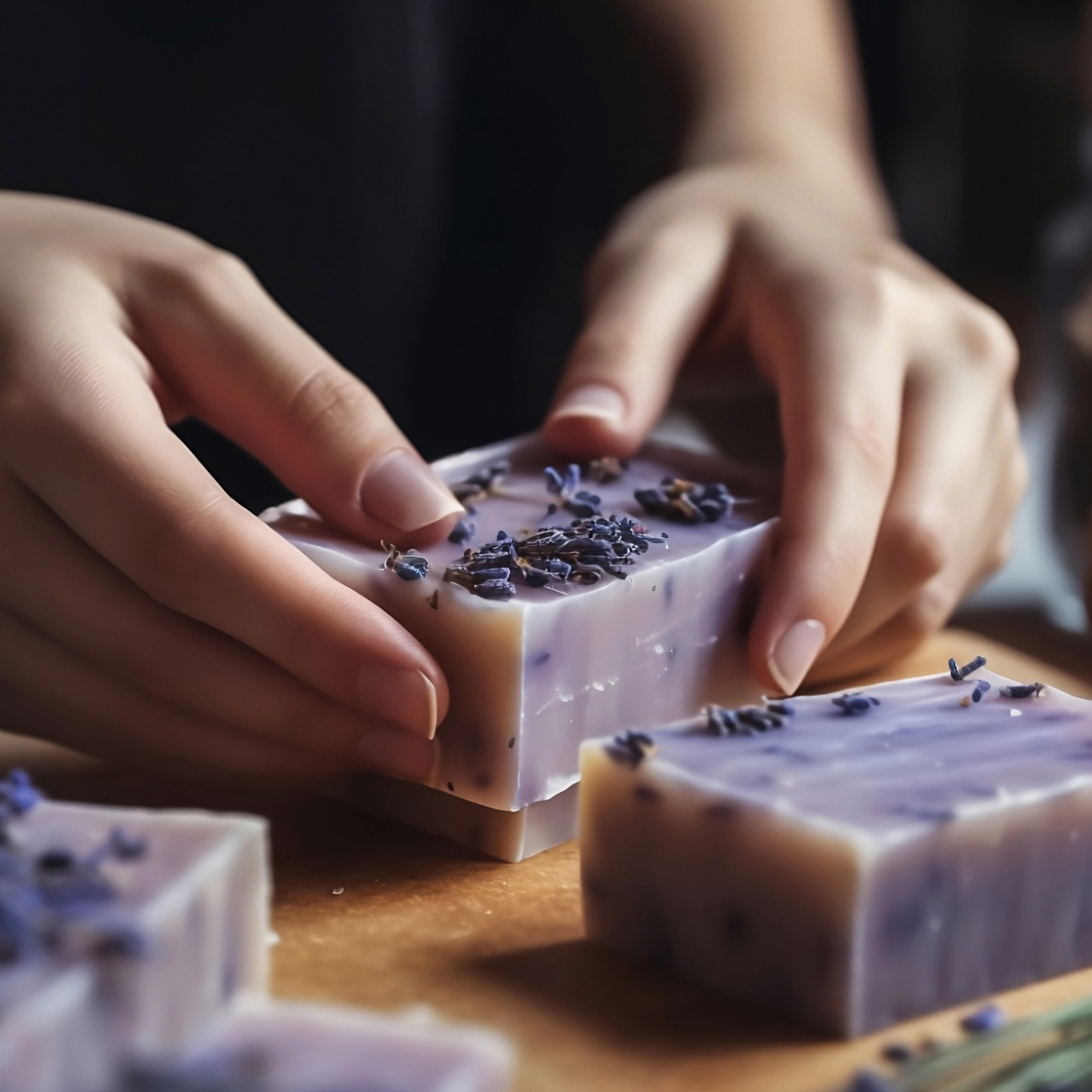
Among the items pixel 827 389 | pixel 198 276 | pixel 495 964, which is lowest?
pixel 495 964

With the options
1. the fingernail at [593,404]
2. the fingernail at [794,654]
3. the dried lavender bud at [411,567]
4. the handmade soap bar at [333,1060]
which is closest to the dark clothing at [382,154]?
the fingernail at [593,404]

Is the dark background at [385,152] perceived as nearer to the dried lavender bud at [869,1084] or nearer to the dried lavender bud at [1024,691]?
the dried lavender bud at [1024,691]

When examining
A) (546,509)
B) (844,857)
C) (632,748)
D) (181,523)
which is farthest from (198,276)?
(844,857)

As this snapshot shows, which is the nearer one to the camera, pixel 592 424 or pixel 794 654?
pixel 794 654

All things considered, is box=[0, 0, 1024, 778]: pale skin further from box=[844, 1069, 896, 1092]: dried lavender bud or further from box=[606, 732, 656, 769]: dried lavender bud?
box=[844, 1069, 896, 1092]: dried lavender bud

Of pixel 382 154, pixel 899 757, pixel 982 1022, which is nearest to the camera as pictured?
pixel 982 1022

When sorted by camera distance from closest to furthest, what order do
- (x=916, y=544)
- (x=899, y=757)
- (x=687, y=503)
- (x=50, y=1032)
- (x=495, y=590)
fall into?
(x=50, y=1032) → (x=899, y=757) → (x=495, y=590) → (x=687, y=503) → (x=916, y=544)

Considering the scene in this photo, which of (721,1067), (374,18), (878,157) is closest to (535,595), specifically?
(721,1067)

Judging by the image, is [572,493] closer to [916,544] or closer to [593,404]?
[593,404]
